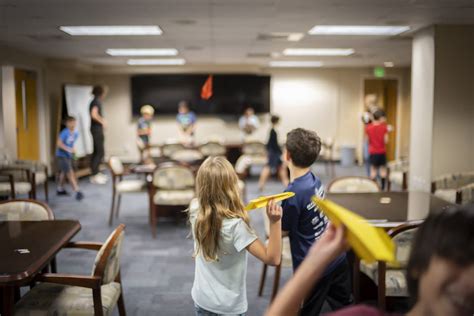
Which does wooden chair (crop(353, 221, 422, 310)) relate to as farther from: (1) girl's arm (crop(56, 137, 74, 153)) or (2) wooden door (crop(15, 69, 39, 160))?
(2) wooden door (crop(15, 69, 39, 160))

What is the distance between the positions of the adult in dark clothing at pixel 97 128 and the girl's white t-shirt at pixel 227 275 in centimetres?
743

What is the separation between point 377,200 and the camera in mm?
3957

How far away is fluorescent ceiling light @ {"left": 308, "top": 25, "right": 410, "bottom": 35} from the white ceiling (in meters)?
0.20

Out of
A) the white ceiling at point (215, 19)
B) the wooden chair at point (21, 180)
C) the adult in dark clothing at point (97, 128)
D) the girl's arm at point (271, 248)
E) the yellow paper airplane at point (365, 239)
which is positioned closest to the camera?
the yellow paper airplane at point (365, 239)

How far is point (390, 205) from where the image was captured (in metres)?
3.79

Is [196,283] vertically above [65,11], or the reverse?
[65,11]

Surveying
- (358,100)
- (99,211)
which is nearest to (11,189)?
(99,211)

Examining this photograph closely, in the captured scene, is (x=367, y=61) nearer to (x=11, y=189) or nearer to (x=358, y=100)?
(x=358, y=100)

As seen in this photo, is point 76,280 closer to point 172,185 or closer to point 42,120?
point 172,185

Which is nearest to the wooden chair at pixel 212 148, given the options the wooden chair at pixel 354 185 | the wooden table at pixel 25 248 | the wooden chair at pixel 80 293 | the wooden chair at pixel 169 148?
the wooden chair at pixel 169 148

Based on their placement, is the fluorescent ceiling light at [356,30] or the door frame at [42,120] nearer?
the fluorescent ceiling light at [356,30]

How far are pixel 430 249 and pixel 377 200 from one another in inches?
128

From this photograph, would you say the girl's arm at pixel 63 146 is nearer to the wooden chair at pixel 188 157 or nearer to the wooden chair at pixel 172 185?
the wooden chair at pixel 188 157

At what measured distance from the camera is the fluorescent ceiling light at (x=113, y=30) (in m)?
6.29
